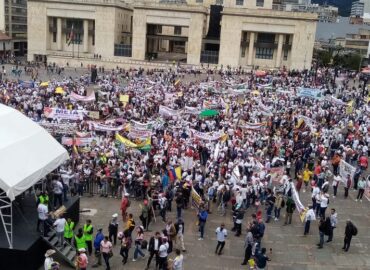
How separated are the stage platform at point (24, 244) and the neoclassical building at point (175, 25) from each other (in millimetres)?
62421

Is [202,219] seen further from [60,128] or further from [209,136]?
[60,128]

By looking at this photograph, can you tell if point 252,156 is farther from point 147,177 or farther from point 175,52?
point 175,52

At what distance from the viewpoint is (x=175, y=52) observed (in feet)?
340

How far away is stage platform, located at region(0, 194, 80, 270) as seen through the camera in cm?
1379

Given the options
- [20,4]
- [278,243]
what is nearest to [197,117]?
[278,243]

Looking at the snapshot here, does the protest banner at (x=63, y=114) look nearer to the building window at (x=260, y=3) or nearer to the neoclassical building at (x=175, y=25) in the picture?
the neoclassical building at (x=175, y=25)

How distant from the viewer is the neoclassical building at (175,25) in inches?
3027

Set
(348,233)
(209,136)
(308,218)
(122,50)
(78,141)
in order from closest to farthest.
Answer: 1. (348,233)
2. (308,218)
3. (78,141)
4. (209,136)
5. (122,50)

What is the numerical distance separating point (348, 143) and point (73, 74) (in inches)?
1820

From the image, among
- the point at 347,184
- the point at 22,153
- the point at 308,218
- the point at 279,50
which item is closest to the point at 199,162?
the point at 347,184

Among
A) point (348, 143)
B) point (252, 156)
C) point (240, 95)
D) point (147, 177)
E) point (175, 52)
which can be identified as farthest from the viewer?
point (175, 52)

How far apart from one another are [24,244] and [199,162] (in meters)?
11.5

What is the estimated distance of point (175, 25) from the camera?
8044 cm

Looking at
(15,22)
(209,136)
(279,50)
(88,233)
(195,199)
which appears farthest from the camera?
(15,22)
